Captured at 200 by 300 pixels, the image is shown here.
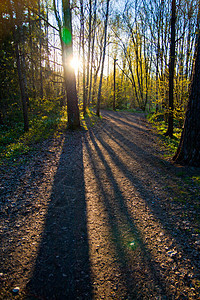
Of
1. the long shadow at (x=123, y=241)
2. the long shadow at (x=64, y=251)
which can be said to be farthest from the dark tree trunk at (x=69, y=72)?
the long shadow at (x=64, y=251)

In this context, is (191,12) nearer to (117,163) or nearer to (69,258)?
(117,163)

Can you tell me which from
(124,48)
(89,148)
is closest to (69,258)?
(89,148)

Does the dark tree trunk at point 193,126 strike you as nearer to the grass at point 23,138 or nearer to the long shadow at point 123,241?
the long shadow at point 123,241

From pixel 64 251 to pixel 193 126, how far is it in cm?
455

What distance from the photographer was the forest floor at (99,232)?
79.2 inches

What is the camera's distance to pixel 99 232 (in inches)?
112

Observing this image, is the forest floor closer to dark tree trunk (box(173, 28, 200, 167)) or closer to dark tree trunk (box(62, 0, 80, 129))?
dark tree trunk (box(173, 28, 200, 167))

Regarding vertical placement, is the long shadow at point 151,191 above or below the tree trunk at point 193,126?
below

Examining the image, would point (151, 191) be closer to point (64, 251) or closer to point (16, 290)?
point (64, 251)

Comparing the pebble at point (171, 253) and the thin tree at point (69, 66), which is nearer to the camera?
the pebble at point (171, 253)

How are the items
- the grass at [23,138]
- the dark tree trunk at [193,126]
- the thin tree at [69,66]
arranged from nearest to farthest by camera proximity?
the dark tree trunk at [193,126]
the grass at [23,138]
the thin tree at [69,66]

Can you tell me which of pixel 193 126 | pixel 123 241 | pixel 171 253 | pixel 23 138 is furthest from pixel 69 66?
pixel 171 253

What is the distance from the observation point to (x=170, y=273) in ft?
6.93

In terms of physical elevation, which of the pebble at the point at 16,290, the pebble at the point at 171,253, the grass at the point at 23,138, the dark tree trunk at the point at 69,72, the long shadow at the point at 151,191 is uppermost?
the dark tree trunk at the point at 69,72
